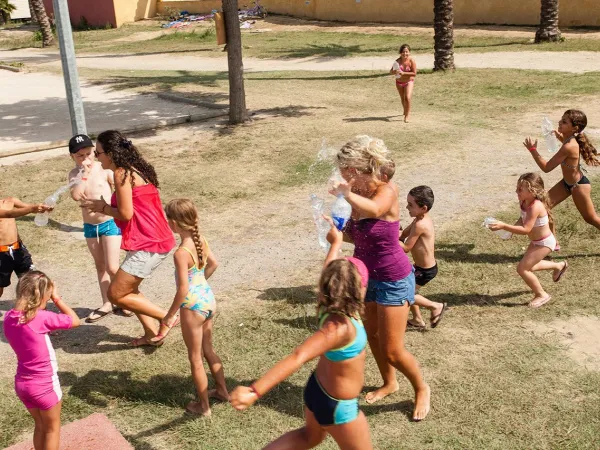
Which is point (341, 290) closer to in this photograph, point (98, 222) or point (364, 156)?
point (364, 156)

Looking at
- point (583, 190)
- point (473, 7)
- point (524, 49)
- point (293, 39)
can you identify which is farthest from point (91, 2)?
point (583, 190)

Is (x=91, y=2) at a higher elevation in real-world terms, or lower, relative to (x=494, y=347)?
higher

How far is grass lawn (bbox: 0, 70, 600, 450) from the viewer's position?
16.4 feet

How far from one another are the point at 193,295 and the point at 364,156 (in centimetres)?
155

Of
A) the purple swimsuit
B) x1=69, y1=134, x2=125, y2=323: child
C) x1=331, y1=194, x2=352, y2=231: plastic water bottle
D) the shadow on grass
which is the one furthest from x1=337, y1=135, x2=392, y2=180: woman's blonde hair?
x1=69, y1=134, x2=125, y2=323: child

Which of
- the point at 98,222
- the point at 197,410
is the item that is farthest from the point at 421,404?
the point at 98,222

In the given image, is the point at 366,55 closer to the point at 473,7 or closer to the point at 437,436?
the point at 473,7

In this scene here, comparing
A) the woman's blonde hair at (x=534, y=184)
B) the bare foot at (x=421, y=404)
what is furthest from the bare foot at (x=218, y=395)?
the woman's blonde hair at (x=534, y=184)

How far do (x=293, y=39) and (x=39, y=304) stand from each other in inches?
1128

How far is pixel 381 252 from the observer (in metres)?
4.79

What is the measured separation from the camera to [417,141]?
1271cm

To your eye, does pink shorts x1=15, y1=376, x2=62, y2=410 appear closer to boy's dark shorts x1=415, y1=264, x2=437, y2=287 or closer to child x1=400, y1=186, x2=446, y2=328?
child x1=400, y1=186, x2=446, y2=328

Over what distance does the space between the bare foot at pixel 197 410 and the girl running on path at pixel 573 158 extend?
4.47 meters

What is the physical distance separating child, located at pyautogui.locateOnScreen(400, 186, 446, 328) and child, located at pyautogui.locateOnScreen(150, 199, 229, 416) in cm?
195
